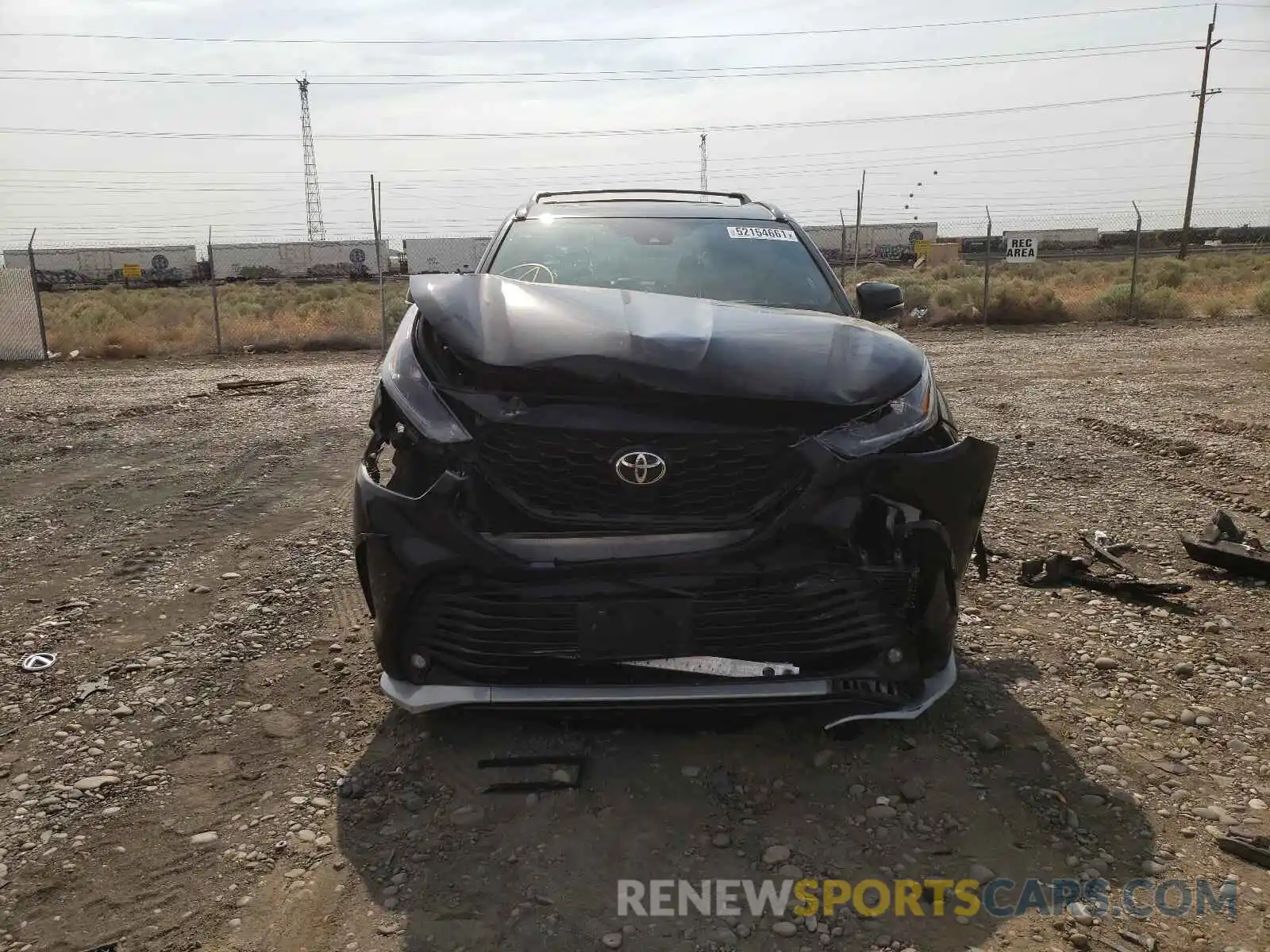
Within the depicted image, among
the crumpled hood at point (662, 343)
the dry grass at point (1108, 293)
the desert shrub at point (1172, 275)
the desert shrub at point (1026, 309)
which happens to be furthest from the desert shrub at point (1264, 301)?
the crumpled hood at point (662, 343)

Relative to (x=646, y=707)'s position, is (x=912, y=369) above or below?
above

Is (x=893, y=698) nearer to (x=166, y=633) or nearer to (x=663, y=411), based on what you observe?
(x=663, y=411)

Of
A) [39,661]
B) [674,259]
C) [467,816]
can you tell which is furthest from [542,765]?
[674,259]

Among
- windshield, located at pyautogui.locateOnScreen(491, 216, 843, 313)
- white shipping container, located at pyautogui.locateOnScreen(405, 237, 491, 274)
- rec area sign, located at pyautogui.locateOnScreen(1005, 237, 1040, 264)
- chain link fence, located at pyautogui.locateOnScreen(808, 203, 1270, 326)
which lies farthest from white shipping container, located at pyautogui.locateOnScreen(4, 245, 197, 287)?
windshield, located at pyautogui.locateOnScreen(491, 216, 843, 313)

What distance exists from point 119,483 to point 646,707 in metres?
5.30

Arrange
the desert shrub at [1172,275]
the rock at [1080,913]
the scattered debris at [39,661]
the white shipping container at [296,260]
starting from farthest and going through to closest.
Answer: the white shipping container at [296,260] < the desert shrub at [1172,275] < the scattered debris at [39,661] < the rock at [1080,913]

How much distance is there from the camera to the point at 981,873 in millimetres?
2359

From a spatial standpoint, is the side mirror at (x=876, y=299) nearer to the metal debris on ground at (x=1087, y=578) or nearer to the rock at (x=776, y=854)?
the metal debris on ground at (x=1087, y=578)

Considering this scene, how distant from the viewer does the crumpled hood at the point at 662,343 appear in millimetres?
2600

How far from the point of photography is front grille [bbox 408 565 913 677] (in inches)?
101

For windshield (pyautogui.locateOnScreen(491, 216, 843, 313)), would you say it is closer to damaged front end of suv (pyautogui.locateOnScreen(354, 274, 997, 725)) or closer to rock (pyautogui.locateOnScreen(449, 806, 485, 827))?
damaged front end of suv (pyautogui.locateOnScreen(354, 274, 997, 725))

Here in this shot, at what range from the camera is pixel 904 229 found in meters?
59.2

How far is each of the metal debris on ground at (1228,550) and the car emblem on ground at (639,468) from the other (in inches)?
124

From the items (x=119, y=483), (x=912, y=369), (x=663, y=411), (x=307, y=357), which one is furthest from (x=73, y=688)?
(x=307, y=357)
